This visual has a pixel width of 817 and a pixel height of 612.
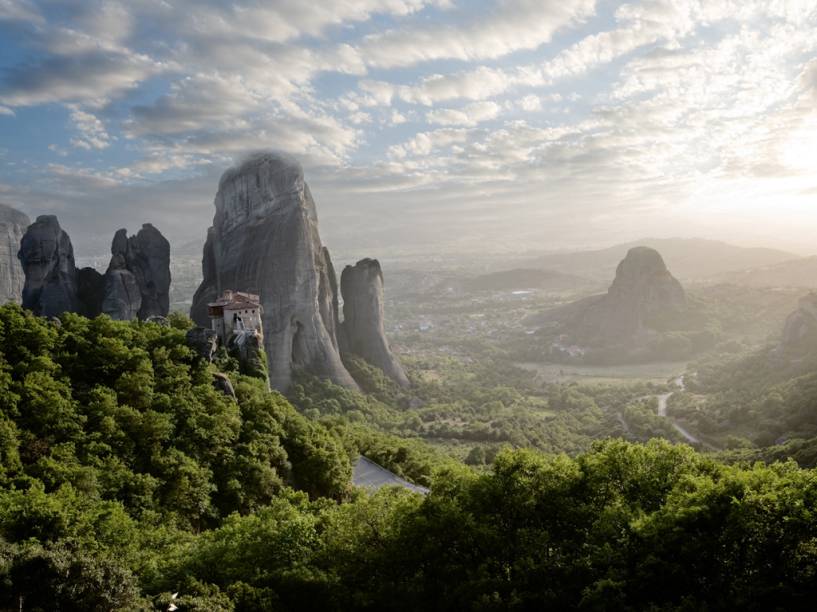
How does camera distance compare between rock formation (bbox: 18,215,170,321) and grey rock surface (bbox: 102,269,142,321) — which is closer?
rock formation (bbox: 18,215,170,321)

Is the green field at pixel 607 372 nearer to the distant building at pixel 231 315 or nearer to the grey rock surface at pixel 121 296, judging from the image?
the grey rock surface at pixel 121 296

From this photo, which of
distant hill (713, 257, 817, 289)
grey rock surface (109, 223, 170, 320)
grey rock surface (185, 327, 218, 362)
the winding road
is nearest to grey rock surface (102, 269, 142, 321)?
grey rock surface (109, 223, 170, 320)

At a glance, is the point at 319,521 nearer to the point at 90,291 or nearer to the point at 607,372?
the point at 90,291

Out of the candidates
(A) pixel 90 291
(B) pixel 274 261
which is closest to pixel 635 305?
(B) pixel 274 261

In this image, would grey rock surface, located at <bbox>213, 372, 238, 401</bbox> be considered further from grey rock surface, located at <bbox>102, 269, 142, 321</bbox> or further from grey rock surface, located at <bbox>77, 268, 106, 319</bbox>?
grey rock surface, located at <bbox>77, 268, 106, 319</bbox>

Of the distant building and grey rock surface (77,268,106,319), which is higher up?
grey rock surface (77,268,106,319)
